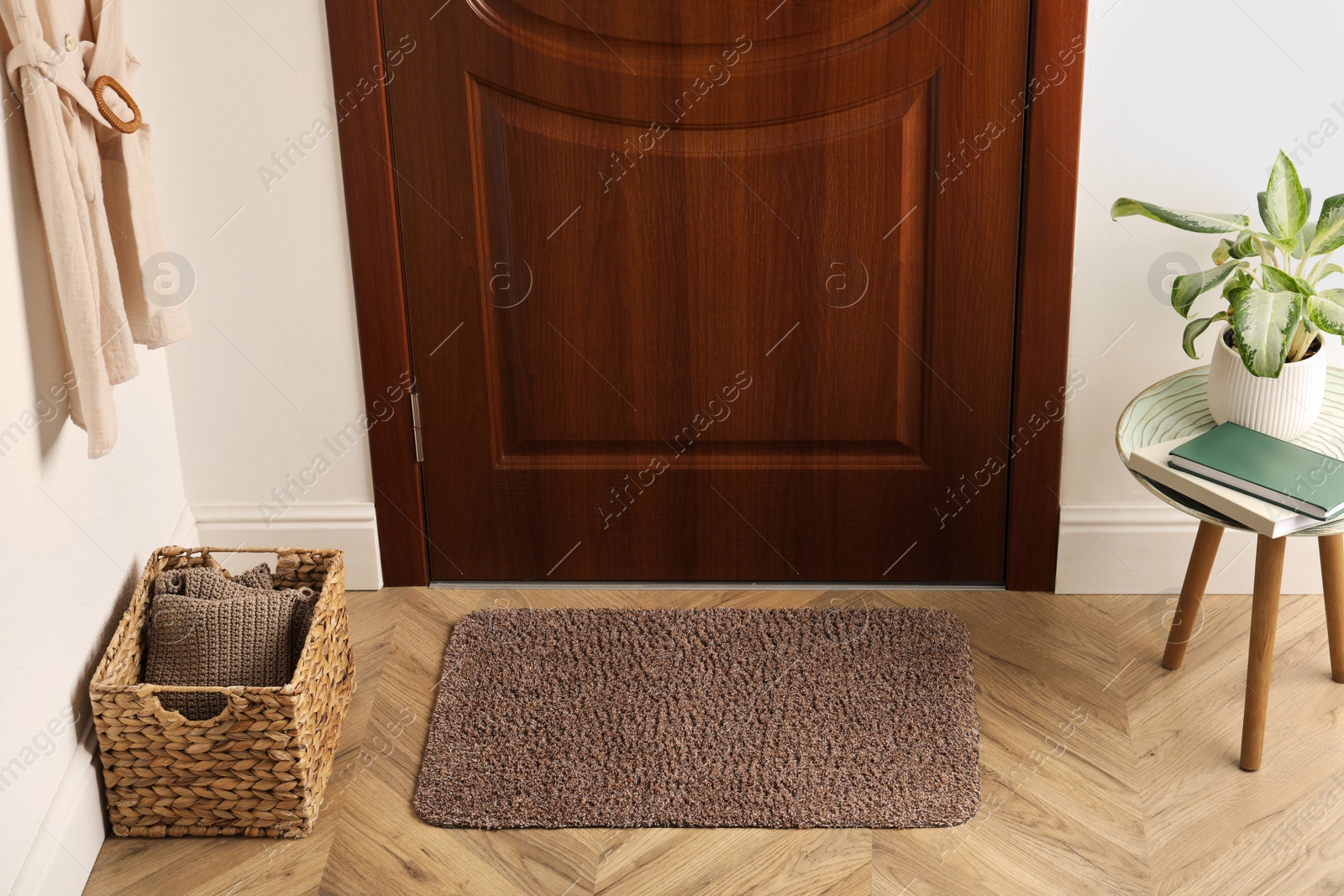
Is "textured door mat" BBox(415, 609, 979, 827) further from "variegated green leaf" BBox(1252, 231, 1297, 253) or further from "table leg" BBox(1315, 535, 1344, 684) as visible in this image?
"variegated green leaf" BBox(1252, 231, 1297, 253)

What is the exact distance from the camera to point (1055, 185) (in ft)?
6.67

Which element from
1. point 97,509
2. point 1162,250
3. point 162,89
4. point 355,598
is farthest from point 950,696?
point 162,89

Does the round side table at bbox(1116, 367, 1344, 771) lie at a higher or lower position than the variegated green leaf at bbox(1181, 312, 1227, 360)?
lower

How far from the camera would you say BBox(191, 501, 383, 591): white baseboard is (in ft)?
7.60

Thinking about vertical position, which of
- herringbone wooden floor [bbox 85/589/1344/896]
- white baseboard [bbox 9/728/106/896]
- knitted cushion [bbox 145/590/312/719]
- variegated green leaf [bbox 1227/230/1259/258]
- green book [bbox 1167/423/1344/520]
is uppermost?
variegated green leaf [bbox 1227/230/1259/258]

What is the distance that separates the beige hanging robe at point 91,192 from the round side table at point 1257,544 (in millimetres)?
1458

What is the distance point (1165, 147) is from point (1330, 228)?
0.32m

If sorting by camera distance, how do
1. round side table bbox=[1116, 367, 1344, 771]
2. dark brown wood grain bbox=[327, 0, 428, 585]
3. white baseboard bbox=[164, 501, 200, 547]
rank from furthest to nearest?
1. white baseboard bbox=[164, 501, 200, 547]
2. dark brown wood grain bbox=[327, 0, 428, 585]
3. round side table bbox=[1116, 367, 1344, 771]

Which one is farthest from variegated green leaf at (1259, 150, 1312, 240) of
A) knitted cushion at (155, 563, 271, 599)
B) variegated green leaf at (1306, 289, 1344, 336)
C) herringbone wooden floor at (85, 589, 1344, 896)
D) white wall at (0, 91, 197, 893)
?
white wall at (0, 91, 197, 893)

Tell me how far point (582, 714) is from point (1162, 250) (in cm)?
122

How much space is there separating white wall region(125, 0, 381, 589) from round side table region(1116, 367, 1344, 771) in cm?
134

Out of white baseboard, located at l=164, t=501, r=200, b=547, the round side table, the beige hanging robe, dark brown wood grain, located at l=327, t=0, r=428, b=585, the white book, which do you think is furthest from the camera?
white baseboard, located at l=164, t=501, r=200, b=547

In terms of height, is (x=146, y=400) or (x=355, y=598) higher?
(x=146, y=400)

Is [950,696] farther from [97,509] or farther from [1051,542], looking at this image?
[97,509]
